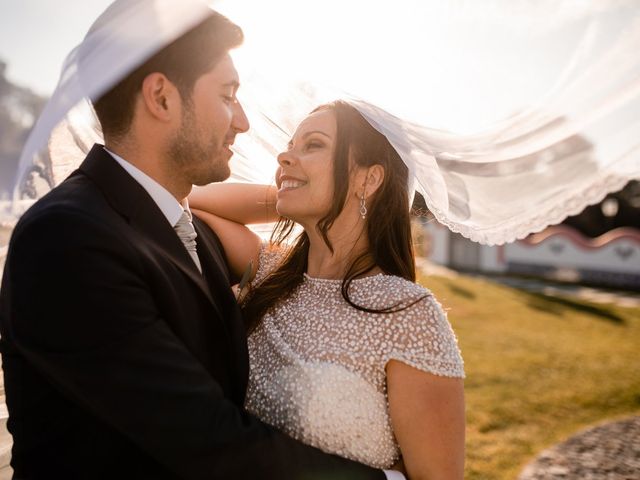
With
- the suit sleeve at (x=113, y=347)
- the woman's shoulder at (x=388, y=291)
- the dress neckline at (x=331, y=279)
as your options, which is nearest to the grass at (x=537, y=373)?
the dress neckline at (x=331, y=279)

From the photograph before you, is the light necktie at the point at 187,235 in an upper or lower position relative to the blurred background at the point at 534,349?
upper

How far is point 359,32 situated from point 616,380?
7883 mm

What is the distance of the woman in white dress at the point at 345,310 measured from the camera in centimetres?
231

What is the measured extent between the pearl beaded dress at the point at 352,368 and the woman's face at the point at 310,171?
53 cm

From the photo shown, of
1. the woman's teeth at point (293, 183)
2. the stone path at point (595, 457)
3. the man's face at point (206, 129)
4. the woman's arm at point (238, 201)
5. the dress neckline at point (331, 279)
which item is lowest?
the stone path at point (595, 457)

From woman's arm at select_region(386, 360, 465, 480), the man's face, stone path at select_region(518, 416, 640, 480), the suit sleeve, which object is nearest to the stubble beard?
the man's face

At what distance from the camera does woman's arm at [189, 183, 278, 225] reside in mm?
3211

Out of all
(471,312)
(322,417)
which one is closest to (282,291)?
(322,417)

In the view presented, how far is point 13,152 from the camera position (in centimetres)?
240

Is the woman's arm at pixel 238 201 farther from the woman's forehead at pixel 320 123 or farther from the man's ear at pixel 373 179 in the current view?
the man's ear at pixel 373 179

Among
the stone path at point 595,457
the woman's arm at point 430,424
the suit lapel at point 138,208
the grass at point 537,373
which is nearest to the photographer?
the suit lapel at point 138,208

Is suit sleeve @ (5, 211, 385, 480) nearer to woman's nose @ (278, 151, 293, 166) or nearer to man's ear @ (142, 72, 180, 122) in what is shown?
man's ear @ (142, 72, 180, 122)

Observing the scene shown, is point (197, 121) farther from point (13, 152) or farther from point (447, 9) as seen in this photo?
point (447, 9)

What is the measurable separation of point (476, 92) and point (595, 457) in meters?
4.77
